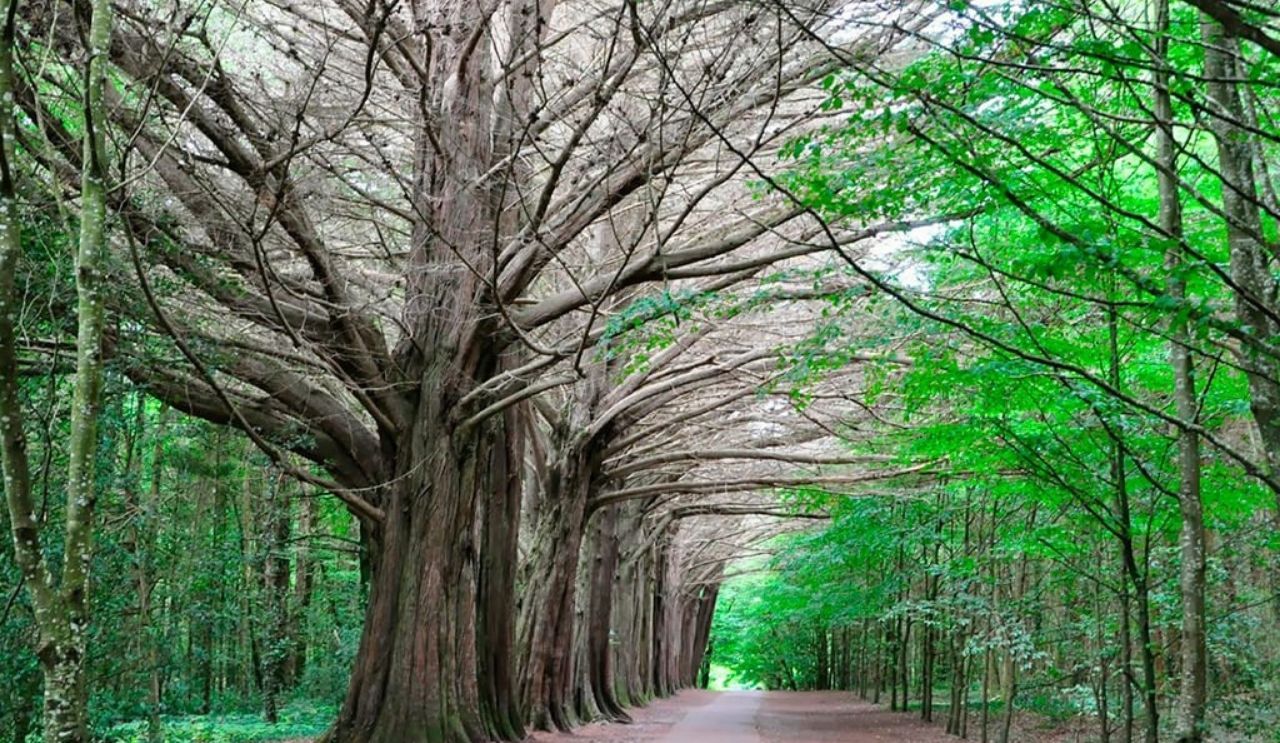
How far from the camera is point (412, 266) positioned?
1088cm

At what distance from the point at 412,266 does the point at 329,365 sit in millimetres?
1872

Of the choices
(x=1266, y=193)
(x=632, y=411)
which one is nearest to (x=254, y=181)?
(x=1266, y=193)

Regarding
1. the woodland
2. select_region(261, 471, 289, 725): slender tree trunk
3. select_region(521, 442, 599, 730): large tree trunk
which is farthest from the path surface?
select_region(261, 471, 289, 725): slender tree trunk

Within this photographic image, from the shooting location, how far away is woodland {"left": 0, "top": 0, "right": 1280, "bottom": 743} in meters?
5.00

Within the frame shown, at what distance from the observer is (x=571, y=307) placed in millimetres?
10375

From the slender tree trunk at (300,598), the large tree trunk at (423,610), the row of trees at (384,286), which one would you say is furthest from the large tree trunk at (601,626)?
the large tree trunk at (423,610)

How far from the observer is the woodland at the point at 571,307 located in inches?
197

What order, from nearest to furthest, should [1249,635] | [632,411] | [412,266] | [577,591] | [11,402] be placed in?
1. [11,402]
2. [412,266]
3. [1249,635]
4. [632,411]
5. [577,591]

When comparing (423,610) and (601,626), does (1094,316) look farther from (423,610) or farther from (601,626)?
(601,626)

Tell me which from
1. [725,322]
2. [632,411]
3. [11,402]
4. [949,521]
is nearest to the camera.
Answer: [11,402]

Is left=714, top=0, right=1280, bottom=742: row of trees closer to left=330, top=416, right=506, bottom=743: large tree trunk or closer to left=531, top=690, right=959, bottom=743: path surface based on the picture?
left=531, top=690, right=959, bottom=743: path surface

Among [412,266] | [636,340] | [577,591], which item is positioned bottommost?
[577,591]

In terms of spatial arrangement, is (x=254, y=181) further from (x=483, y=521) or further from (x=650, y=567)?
(x=650, y=567)

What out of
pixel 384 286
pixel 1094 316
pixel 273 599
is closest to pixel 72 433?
pixel 384 286
